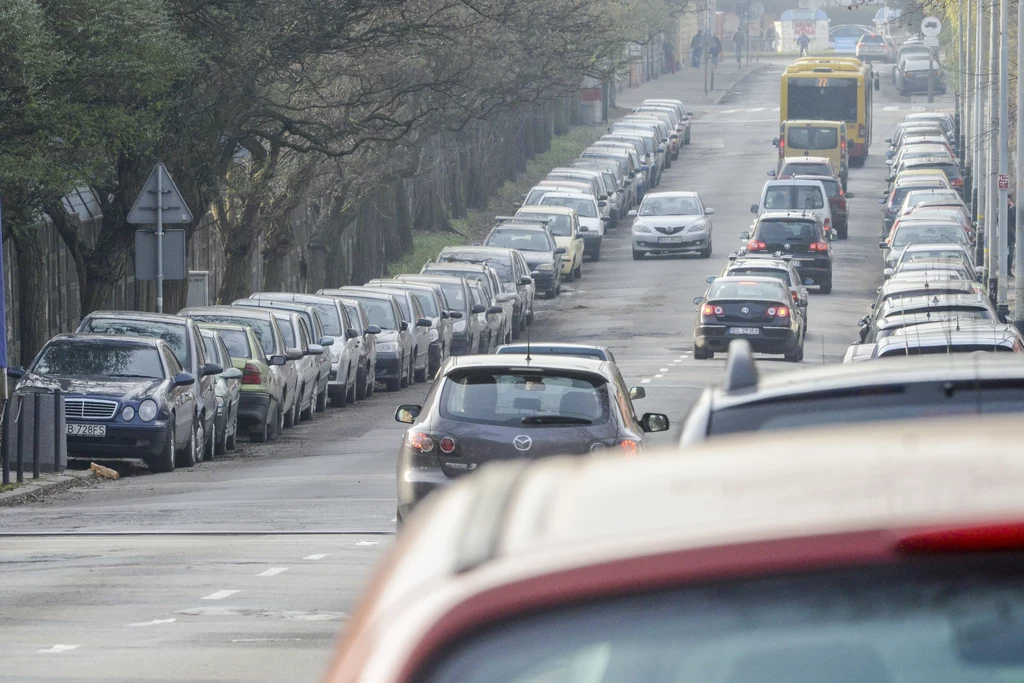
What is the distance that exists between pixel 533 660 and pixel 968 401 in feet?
10.6

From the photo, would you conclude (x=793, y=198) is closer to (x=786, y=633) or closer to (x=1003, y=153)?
(x=1003, y=153)

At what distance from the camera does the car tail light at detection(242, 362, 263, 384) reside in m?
25.7

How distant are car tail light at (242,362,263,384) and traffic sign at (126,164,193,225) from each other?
2665mm

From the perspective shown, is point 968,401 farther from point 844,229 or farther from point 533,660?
point 844,229

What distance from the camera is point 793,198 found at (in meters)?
53.4

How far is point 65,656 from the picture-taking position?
957cm

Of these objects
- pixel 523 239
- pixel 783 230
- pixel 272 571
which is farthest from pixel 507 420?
pixel 523 239

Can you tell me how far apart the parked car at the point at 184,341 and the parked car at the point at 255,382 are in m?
2.12

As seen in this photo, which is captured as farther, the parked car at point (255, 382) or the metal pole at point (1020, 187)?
the metal pole at point (1020, 187)

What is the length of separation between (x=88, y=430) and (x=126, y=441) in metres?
0.39

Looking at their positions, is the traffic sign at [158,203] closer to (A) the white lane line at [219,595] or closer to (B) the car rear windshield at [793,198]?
(A) the white lane line at [219,595]

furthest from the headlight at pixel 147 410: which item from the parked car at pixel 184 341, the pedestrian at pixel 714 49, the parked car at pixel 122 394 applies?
the pedestrian at pixel 714 49

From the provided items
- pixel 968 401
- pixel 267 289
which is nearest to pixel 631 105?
pixel 267 289

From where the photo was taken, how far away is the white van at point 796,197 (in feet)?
175
